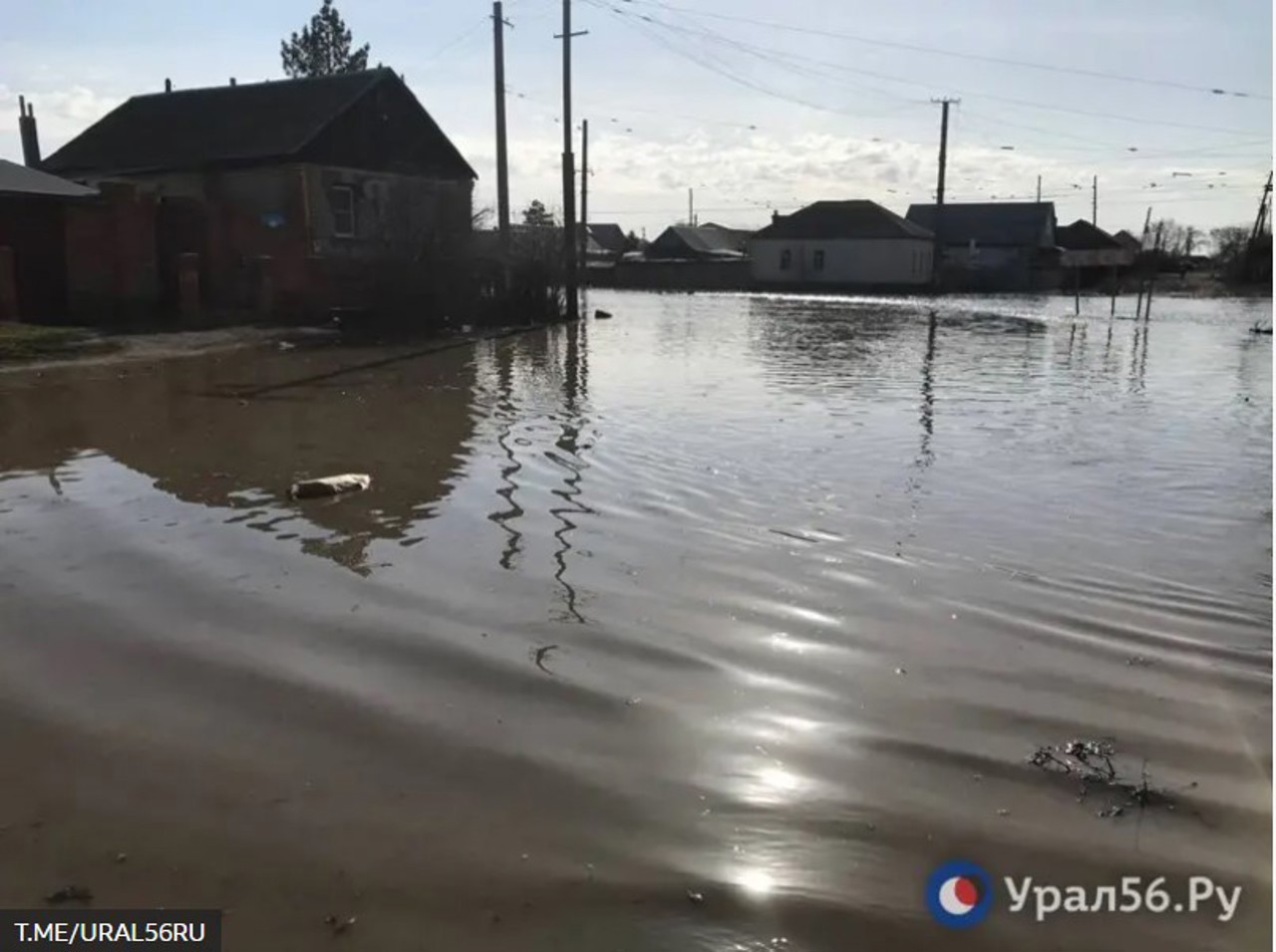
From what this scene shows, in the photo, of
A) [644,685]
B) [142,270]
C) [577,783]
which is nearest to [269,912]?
[577,783]

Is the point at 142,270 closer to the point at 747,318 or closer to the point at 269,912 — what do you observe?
the point at 747,318

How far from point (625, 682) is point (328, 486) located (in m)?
4.60

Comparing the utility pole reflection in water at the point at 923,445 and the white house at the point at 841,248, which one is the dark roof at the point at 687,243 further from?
the utility pole reflection in water at the point at 923,445

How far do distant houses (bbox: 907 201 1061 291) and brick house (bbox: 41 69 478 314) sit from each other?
45713 mm

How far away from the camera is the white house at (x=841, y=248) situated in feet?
238

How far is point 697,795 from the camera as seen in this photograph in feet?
13.6

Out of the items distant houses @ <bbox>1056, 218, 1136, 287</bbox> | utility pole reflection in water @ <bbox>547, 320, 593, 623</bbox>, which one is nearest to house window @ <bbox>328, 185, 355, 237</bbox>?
utility pole reflection in water @ <bbox>547, 320, 593, 623</bbox>

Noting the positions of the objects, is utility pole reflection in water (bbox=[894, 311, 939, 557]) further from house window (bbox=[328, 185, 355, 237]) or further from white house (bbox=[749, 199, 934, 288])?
white house (bbox=[749, 199, 934, 288])

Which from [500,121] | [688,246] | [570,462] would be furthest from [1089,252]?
[570,462]

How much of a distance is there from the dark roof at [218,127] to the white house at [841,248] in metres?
44.1

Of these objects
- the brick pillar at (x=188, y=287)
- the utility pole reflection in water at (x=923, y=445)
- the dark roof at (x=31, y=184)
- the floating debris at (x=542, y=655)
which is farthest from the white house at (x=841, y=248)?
the floating debris at (x=542, y=655)

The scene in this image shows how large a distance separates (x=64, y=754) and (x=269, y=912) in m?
1.55

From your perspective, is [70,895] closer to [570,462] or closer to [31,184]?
[570,462]

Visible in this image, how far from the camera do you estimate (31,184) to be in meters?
22.2
